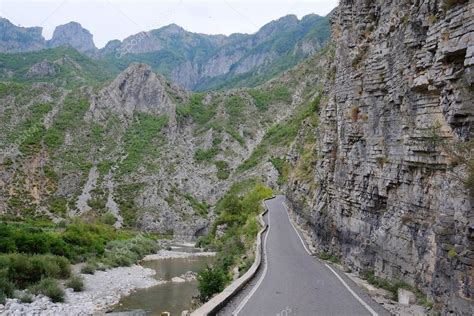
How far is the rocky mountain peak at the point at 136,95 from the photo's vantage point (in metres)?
126

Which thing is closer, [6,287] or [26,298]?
[26,298]

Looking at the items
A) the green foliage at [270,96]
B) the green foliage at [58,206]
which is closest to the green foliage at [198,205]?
the green foliage at [58,206]

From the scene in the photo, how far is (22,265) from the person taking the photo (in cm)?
3083

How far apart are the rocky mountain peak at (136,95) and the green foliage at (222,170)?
25569 millimetres

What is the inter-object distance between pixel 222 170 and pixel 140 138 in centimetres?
2440

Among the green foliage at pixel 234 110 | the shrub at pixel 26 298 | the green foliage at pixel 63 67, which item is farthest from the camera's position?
the green foliage at pixel 63 67

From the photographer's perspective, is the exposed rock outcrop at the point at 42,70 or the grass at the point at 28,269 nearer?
the grass at the point at 28,269

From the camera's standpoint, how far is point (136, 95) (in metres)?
135

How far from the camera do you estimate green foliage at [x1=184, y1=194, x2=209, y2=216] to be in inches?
3745

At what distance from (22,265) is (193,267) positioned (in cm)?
1917

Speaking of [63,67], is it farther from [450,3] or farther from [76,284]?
[450,3]

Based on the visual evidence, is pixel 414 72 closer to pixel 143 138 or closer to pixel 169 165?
pixel 169 165

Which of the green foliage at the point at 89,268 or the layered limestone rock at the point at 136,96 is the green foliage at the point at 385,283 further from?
the layered limestone rock at the point at 136,96

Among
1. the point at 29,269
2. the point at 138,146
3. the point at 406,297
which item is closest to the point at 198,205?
the point at 138,146
